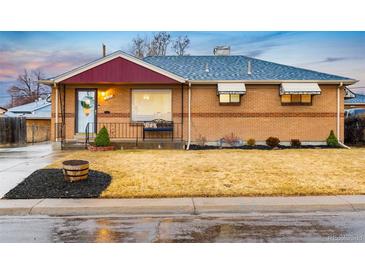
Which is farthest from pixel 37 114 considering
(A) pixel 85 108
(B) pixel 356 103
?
(B) pixel 356 103

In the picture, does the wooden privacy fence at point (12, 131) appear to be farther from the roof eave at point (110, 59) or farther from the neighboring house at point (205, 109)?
the roof eave at point (110, 59)

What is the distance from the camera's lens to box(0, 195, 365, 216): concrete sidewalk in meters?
7.41

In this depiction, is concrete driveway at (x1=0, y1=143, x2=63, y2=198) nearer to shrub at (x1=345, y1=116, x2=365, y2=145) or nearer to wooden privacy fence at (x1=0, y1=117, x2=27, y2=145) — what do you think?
wooden privacy fence at (x1=0, y1=117, x2=27, y2=145)

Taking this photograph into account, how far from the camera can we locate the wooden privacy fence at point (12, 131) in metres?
21.8

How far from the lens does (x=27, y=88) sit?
5516cm

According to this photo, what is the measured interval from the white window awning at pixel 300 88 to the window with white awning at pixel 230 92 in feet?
6.65

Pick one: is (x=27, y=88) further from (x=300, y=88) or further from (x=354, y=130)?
(x=354, y=130)

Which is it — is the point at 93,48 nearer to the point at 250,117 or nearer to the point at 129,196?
the point at 250,117

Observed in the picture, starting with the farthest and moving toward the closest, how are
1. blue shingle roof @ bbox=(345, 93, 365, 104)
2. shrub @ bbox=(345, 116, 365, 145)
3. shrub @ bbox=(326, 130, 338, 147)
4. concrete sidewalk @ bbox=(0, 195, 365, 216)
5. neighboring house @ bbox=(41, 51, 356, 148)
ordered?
blue shingle roof @ bbox=(345, 93, 365, 104) → shrub @ bbox=(345, 116, 365, 145) → neighboring house @ bbox=(41, 51, 356, 148) → shrub @ bbox=(326, 130, 338, 147) → concrete sidewalk @ bbox=(0, 195, 365, 216)

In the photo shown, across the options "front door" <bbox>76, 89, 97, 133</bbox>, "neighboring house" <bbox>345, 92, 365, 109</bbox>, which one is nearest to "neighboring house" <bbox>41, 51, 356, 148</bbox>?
"front door" <bbox>76, 89, 97, 133</bbox>

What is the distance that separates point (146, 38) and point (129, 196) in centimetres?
3480

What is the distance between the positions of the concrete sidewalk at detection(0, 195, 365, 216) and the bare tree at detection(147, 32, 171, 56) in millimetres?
34056

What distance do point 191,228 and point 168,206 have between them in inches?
60.9

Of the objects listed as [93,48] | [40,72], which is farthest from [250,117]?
[40,72]
